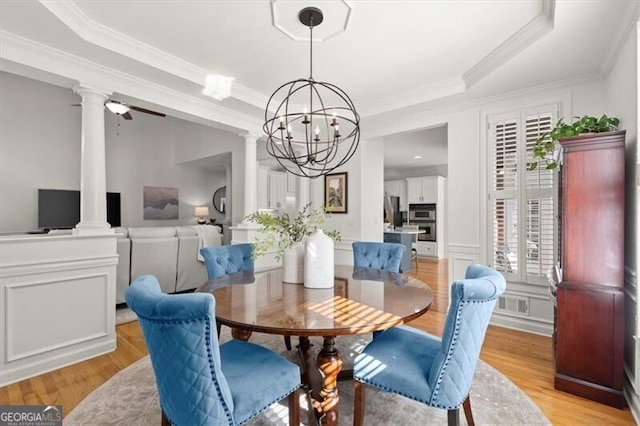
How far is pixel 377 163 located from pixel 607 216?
3.08 metres

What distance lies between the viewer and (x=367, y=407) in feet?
6.34

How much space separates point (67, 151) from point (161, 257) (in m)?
3.78

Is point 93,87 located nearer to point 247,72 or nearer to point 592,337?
point 247,72

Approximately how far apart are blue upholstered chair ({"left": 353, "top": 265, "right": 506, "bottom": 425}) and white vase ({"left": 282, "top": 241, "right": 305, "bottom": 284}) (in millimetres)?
709

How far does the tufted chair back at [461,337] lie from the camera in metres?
1.36

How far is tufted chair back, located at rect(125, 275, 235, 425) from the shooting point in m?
1.12

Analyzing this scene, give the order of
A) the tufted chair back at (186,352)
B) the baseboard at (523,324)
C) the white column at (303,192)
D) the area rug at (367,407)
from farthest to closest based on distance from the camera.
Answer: the white column at (303,192) < the baseboard at (523,324) < the area rug at (367,407) < the tufted chair back at (186,352)

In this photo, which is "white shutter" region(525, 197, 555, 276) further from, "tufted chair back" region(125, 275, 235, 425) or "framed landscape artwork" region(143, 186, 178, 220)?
"framed landscape artwork" region(143, 186, 178, 220)

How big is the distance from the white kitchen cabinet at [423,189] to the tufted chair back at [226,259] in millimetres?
6565

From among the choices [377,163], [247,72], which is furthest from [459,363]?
[377,163]

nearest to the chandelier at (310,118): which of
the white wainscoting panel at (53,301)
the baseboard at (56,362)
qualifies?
the white wainscoting panel at (53,301)

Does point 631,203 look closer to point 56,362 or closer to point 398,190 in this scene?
point 56,362

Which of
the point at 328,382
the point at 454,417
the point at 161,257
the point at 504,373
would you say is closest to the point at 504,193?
the point at 504,373

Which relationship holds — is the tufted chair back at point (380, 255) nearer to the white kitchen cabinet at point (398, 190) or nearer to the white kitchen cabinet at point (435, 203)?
the white kitchen cabinet at point (435, 203)
